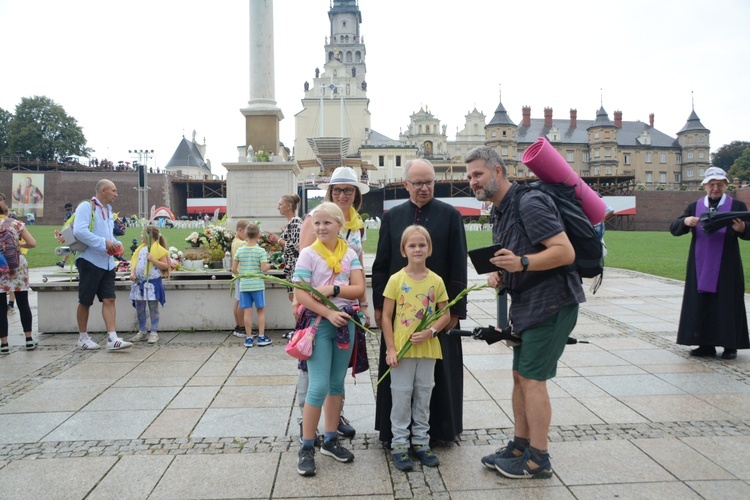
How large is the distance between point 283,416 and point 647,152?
103m

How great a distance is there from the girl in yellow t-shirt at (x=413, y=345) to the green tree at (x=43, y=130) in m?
82.3

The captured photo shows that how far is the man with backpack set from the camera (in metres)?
3.14

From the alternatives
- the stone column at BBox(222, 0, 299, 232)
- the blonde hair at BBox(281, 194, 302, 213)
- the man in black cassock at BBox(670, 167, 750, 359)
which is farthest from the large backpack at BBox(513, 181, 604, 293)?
the stone column at BBox(222, 0, 299, 232)

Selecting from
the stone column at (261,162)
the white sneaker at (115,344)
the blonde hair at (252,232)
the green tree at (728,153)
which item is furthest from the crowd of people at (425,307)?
the green tree at (728,153)

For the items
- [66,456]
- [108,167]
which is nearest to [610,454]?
[66,456]

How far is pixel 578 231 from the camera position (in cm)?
326

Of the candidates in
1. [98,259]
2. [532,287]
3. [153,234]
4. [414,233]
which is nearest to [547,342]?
[532,287]

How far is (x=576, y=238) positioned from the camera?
3.28 m

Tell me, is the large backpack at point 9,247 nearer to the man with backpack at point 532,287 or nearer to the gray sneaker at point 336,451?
the gray sneaker at point 336,451

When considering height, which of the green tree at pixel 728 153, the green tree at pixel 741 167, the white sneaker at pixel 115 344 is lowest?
the white sneaker at pixel 115 344

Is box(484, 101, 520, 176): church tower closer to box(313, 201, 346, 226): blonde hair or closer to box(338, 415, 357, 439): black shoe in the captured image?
box(338, 415, 357, 439): black shoe

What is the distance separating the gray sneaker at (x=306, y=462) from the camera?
3374 mm

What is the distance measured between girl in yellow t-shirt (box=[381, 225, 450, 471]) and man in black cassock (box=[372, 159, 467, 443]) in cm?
17

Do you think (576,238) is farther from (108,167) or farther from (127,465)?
(108,167)
